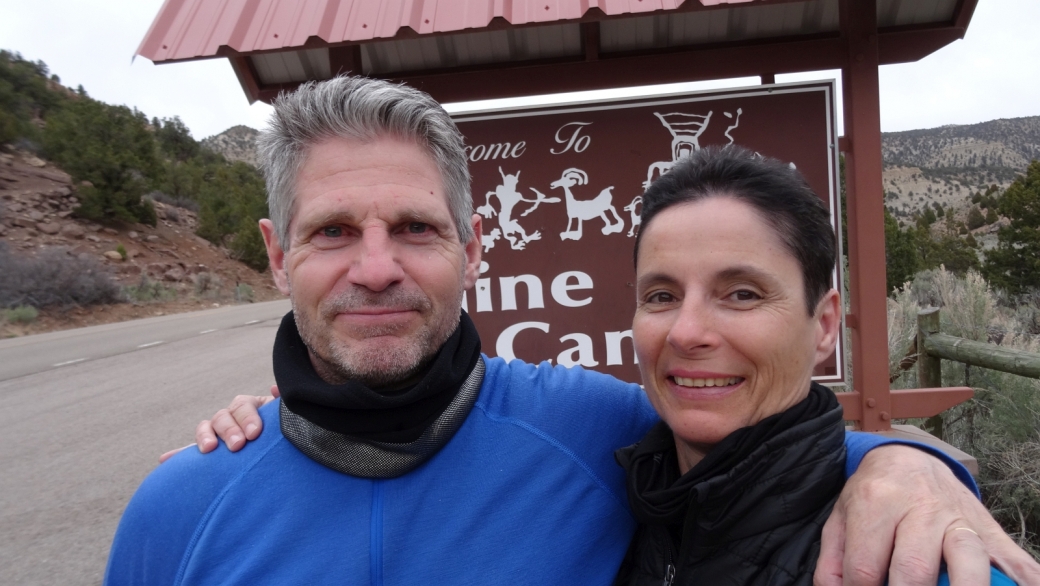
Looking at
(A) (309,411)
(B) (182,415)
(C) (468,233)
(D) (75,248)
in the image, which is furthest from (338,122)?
(D) (75,248)

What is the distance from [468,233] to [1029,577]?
4.14 feet

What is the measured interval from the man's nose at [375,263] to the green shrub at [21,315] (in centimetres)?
1846

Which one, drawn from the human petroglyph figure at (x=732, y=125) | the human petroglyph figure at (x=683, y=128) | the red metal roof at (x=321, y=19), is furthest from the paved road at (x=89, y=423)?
the human petroglyph figure at (x=732, y=125)

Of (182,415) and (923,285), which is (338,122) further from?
(923,285)

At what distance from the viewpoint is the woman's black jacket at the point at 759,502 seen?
118 centimetres

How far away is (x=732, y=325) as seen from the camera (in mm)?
1298

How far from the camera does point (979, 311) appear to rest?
553 centimetres

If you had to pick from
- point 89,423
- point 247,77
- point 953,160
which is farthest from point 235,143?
point 247,77

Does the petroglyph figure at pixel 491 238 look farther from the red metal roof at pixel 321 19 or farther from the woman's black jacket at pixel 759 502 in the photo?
the woman's black jacket at pixel 759 502

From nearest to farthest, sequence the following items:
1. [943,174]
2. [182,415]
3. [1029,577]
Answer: [1029,577]
[182,415]
[943,174]

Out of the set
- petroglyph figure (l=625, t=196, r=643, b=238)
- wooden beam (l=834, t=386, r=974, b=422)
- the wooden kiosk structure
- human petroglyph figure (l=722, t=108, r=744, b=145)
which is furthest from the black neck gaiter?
wooden beam (l=834, t=386, r=974, b=422)

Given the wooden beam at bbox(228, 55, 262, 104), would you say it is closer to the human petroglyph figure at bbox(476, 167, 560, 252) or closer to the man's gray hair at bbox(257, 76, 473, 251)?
the human petroglyph figure at bbox(476, 167, 560, 252)

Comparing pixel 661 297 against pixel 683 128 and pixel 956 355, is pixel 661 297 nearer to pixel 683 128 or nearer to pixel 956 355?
pixel 683 128

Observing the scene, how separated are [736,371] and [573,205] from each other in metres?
1.97
